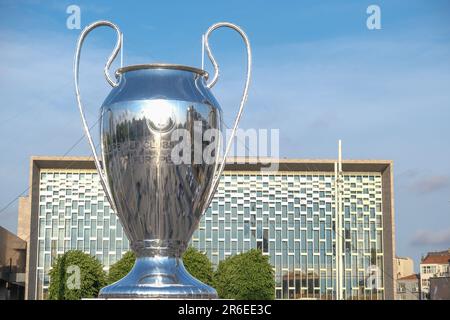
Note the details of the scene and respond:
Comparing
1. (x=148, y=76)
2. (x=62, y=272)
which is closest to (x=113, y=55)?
(x=148, y=76)

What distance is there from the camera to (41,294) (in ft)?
184

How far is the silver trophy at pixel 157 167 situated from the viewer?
30.6 feet

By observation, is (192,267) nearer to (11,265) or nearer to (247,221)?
(11,265)

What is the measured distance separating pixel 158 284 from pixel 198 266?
29322mm

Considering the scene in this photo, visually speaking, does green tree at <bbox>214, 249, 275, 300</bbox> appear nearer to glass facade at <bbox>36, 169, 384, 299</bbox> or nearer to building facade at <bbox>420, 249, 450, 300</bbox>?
glass facade at <bbox>36, 169, 384, 299</bbox>

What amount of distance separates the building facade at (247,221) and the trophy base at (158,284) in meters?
47.3

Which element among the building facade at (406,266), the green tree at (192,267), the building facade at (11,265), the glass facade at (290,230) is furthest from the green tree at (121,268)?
the building facade at (406,266)

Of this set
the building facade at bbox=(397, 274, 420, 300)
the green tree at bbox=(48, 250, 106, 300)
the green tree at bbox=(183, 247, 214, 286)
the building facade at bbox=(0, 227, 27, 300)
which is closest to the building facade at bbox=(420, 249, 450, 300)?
the building facade at bbox=(397, 274, 420, 300)

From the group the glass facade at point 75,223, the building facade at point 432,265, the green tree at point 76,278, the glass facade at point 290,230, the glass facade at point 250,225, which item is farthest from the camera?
the building facade at point 432,265

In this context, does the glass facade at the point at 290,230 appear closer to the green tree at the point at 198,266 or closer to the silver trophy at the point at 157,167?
the green tree at the point at 198,266

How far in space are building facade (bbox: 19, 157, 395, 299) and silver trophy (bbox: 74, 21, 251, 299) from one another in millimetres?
47096

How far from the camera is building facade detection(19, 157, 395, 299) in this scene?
57.2m

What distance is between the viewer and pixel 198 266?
3847 cm
